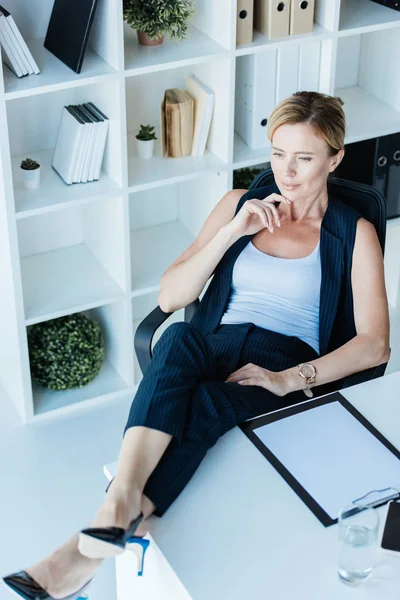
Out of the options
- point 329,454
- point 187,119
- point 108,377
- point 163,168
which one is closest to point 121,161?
point 163,168

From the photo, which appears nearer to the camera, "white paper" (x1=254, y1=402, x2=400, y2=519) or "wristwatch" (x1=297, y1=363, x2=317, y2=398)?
"white paper" (x1=254, y1=402, x2=400, y2=519)

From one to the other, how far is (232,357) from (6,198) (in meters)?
0.95

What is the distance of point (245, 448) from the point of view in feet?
6.75

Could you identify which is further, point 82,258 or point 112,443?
point 82,258

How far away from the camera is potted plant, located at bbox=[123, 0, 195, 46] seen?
9.82 feet

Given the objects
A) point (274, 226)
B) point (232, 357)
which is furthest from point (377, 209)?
point (232, 357)

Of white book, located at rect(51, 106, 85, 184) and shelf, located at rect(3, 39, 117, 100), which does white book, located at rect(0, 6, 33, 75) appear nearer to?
shelf, located at rect(3, 39, 117, 100)

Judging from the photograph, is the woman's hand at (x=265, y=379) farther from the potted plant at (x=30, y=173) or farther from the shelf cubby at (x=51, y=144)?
the potted plant at (x=30, y=173)

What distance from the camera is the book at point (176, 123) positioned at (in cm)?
326

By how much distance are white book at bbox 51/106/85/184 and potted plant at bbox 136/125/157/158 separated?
0.91ft

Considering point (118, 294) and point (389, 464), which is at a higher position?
point (389, 464)

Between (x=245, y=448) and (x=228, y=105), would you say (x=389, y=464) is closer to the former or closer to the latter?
(x=245, y=448)

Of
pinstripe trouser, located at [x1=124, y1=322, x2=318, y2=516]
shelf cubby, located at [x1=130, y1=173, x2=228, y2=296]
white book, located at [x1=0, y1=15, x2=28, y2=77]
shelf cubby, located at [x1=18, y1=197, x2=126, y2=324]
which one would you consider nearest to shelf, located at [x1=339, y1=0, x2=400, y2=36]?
shelf cubby, located at [x1=130, y1=173, x2=228, y2=296]

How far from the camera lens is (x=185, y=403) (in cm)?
209
